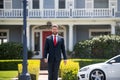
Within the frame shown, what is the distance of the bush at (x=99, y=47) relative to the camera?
107ft

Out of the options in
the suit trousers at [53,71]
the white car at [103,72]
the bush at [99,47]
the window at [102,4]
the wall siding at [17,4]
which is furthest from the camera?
the window at [102,4]

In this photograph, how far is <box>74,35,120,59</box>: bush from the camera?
3253 centimetres

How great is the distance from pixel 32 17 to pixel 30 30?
179 cm

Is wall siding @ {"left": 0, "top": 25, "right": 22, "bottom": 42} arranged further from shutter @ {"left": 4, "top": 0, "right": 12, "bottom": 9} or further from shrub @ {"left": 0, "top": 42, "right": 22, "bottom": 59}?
shrub @ {"left": 0, "top": 42, "right": 22, "bottom": 59}

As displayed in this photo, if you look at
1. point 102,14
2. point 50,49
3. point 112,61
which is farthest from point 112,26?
point 50,49

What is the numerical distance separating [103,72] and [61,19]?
654 inches

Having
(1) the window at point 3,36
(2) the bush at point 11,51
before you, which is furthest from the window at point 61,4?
(2) the bush at point 11,51

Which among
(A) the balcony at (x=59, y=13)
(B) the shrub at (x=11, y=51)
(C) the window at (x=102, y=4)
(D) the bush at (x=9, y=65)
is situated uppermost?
(C) the window at (x=102, y=4)

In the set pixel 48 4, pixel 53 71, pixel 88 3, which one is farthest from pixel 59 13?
pixel 53 71

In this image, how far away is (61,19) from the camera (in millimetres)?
34719

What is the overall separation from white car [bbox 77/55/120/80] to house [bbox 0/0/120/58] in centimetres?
1623

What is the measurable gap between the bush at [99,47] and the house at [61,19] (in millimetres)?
1663

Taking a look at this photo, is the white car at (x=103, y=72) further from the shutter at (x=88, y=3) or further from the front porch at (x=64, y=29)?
the shutter at (x=88, y=3)

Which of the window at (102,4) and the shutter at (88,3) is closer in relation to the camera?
the shutter at (88,3)
